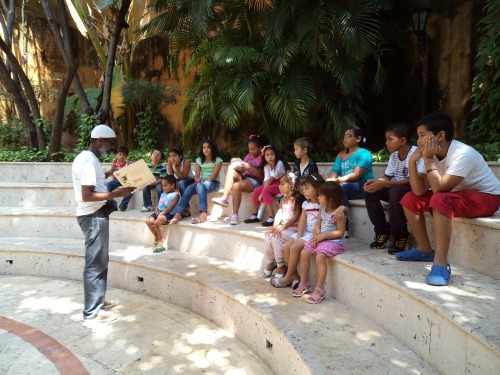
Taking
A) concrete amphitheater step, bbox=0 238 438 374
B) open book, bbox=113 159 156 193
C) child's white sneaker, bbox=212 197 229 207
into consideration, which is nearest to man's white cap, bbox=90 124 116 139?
open book, bbox=113 159 156 193

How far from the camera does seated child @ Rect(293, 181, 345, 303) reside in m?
3.38

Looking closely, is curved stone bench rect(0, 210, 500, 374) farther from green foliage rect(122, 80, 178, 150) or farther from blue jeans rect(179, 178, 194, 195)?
green foliage rect(122, 80, 178, 150)

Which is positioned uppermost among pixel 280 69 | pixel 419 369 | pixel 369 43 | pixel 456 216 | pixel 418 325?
pixel 369 43

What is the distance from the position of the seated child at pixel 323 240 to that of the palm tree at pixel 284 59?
91.5 inches

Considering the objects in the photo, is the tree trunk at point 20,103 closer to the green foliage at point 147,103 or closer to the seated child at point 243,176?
the green foliage at point 147,103

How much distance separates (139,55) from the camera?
38.3 ft

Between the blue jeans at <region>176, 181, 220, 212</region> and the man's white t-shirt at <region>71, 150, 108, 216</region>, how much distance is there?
6.28 ft

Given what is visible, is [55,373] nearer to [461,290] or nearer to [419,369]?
[419,369]

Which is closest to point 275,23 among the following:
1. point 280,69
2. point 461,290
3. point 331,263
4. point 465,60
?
point 280,69

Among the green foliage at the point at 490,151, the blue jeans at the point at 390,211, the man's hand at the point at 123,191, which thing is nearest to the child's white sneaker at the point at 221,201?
the man's hand at the point at 123,191

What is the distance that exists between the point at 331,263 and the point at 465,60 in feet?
15.7

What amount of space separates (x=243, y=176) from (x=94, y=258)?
2.37 meters

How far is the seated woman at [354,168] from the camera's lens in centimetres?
420

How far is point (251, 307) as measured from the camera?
3.21 meters
